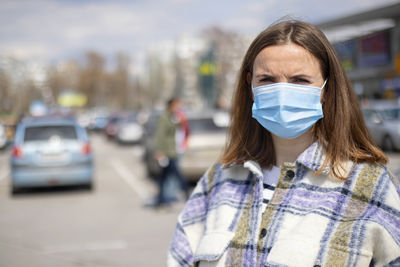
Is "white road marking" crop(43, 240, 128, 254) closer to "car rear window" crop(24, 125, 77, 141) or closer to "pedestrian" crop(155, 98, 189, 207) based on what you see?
"pedestrian" crop(155, 98, 189, 207)

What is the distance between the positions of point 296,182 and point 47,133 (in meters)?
10.5

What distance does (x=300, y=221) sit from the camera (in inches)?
69.0

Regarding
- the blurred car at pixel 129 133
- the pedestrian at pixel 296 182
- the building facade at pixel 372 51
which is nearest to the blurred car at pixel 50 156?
the pedestrian at pixel 296 182

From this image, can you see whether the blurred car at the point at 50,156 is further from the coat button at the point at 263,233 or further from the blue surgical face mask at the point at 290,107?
the coat button at the point at 263,233

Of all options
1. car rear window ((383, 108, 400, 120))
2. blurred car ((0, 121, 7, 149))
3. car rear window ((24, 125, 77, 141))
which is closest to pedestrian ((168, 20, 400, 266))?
car rear window ((24, 125, 77, 141))

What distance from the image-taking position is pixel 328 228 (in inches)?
66.9

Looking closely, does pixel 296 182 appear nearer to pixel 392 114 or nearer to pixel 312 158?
pixel 312 158

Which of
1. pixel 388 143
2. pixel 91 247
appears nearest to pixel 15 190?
pixel 91 247

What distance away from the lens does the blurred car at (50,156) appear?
11258mm

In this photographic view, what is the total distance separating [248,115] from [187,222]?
0.52 metres

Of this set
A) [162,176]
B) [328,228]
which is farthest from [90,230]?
[328,228]

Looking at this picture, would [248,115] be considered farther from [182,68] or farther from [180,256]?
[182,68]

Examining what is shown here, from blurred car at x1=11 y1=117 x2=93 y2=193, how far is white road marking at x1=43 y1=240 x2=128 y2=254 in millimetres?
4769

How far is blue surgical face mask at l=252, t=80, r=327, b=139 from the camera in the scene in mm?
1932
